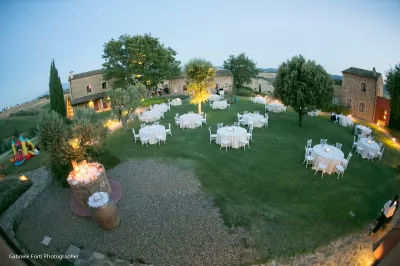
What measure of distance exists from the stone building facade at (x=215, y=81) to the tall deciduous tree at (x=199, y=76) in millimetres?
12566

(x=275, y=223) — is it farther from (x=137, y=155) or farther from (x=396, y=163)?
(x=396, y=163)

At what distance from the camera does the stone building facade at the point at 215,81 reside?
1339 inches

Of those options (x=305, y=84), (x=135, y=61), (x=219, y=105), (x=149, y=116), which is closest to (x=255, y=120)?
(x=305, y=84)

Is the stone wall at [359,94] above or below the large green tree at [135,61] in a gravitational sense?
below

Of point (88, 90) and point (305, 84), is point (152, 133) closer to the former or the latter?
point (305, 84)

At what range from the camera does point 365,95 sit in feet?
78.1

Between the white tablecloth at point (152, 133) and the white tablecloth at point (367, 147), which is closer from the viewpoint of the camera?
the white tablecloth at point (367, 147)

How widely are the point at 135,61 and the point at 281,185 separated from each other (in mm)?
23498

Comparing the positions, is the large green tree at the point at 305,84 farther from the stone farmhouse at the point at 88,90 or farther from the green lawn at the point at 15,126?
the green lawn at the point at 15,126

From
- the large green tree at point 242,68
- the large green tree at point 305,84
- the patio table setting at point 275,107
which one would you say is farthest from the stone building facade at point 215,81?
the large green tree at point 305,84

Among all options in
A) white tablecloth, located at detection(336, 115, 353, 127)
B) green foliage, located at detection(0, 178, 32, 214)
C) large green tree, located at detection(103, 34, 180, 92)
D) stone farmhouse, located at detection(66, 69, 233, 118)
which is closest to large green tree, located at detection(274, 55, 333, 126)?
white tablecloth, located at detection(336, 115, 353, 127)

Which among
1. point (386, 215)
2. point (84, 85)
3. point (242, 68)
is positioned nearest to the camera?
point (386, 215)

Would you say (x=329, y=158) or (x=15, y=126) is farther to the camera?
(x=15, y=126)

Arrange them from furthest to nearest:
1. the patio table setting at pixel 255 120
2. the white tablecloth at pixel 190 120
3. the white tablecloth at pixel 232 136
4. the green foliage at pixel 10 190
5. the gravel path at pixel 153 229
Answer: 1. the patio table setting at pixel 255 120
2. the white tablecloth at pixel 190 120
3. the white tablecloth at pixel 232 136
4. the green foliage at pixel 10 190
5. the gravel path at pixel 153 229
